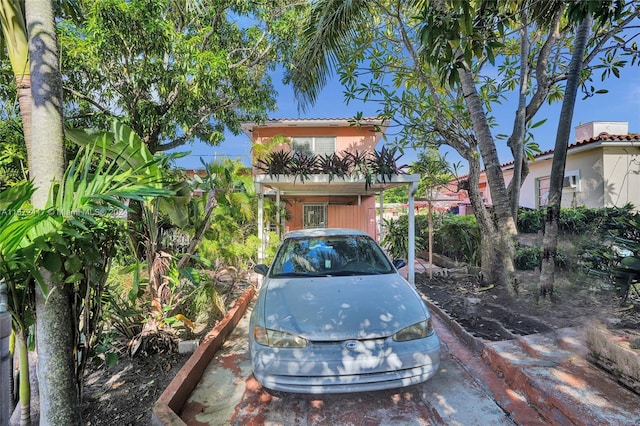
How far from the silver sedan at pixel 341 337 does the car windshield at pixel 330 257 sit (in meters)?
0.30

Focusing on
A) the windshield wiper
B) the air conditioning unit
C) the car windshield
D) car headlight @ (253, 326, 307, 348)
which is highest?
the air conditioning unit

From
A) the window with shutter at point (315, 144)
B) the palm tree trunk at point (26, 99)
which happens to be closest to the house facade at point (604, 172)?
the window with shutter at point (315, 144)

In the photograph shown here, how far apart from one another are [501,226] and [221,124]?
26.6 feet

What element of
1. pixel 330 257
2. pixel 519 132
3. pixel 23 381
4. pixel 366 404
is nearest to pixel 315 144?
pixel 519 132

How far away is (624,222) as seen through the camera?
4.50 meters

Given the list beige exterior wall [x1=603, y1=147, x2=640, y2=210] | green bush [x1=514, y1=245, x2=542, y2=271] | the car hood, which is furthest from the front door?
beige exterior wall [x1=603, y1=147, x2=640, y2=210]

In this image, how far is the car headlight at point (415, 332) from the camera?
116 inches

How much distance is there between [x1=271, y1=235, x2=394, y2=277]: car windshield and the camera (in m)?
4.14

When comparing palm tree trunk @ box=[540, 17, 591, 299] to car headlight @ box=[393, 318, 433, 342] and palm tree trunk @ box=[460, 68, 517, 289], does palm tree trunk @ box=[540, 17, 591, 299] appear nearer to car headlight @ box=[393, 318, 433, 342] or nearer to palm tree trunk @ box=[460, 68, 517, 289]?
palm tree trunk @ box=[460, 68, 517, 289]

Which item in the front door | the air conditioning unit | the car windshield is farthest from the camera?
the front door

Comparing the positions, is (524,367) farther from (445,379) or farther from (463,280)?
(463,280)

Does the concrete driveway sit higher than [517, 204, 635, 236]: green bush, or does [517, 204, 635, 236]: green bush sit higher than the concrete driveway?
[517, 204, 635, 236]: green bush

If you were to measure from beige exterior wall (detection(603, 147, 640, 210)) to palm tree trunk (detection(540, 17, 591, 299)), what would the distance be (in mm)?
6637

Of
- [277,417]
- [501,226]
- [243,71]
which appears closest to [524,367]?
[277,417]
